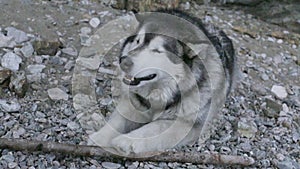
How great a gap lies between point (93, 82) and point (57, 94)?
289 mm

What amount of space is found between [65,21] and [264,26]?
5.36 feet

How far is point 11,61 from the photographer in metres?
3.29

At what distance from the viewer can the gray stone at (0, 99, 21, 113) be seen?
2.95 m

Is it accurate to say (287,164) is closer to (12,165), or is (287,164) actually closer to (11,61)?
(12,165)

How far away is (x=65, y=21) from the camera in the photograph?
12.5 feet

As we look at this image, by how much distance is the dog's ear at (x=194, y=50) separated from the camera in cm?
270

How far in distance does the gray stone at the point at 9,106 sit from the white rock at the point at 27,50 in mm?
467

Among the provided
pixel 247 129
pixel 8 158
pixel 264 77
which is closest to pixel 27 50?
pixel 8 158

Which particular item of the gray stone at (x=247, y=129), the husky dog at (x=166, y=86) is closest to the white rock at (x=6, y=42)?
the husky dog at (x=166, y=86)

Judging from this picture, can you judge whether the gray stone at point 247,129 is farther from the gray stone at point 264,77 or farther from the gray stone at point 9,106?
the gray stone at point 9,106

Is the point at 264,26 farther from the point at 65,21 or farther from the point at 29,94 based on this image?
the point at 29,94

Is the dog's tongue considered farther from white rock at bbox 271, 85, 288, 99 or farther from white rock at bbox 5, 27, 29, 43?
white rock at bbox 271, 85, 288, 99

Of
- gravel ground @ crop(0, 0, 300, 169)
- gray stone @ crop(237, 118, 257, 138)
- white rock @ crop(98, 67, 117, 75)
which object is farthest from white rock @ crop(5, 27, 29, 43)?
gray stone @ crop(237, 118, 257, 138)

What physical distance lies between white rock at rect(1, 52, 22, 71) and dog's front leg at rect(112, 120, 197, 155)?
88 centimetres
